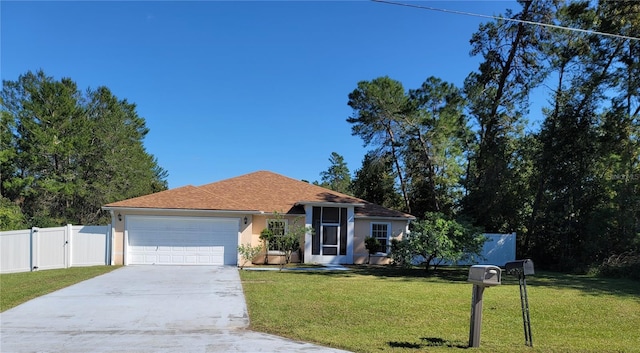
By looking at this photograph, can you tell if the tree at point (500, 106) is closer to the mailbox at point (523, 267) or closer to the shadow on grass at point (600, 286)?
the shadow on grass at point (600, 286)

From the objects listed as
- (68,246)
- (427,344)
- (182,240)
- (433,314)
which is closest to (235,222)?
(182,240)

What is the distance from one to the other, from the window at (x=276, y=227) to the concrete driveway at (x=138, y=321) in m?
7.36

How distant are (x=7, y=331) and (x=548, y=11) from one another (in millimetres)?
26680

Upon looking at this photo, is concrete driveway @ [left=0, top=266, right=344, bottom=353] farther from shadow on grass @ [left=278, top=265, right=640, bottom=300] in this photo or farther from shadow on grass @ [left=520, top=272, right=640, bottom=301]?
shadow on grass @ [left=520, top=272, right=640, bottom=301]

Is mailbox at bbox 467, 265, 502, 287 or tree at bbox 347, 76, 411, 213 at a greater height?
tree at bbox 347, 76, 411, 213

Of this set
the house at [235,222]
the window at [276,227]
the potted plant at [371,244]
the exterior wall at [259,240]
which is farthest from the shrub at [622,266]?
the window at [276,227]

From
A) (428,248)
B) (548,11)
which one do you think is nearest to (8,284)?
(428,248)

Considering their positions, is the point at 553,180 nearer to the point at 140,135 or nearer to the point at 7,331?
the point at 7,331

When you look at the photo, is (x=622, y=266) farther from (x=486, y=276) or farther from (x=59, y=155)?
(x=59, y=155)

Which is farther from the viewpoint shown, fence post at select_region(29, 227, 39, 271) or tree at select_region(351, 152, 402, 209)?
tree at select_region(351, 152, 402, 209)

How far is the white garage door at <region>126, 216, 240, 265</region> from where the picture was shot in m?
18.0

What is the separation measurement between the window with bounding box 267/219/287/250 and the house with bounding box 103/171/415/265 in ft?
0.17

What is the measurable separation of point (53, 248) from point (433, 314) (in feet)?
50.0

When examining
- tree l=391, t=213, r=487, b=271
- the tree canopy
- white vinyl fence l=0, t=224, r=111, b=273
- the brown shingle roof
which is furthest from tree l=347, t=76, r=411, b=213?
white vinyl fence l=0, t=224, r=111, b=273
